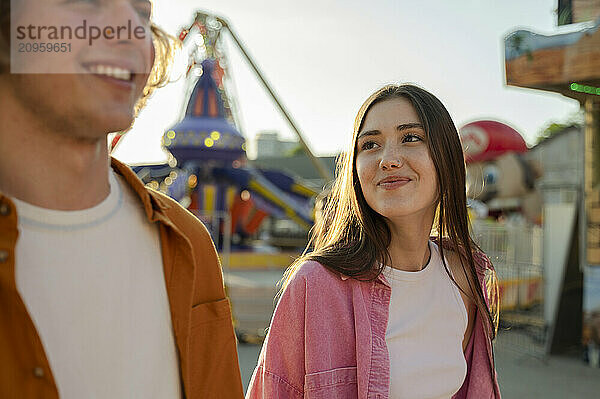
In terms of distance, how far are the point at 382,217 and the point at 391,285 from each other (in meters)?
0.23

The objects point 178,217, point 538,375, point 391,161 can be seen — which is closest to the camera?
point 178,217

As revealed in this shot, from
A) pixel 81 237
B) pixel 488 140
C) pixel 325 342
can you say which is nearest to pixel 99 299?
A: pixel 81 237

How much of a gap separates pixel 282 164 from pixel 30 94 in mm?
30698

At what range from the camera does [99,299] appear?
1.12 meters

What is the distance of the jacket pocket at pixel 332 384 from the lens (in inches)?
68.5

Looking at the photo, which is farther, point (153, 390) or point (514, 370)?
point (514, 370)

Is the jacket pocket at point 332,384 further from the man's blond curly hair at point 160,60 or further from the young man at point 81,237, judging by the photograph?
the man's blond curly hair at point 160,60

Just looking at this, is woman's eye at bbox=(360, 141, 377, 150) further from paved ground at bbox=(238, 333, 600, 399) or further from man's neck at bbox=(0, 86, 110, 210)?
paved ground at bbox=(238, 333, 600, 399)

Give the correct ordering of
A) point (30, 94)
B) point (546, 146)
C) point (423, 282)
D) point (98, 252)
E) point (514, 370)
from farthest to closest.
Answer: point (546, 146)
point (514, 370)
point (423, 282)
point (98, 252)
point (30, 94)

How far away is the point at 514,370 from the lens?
21.7ft

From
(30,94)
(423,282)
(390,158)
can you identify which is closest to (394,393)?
(423,282)

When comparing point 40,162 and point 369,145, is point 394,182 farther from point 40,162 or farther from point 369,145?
point 40,162

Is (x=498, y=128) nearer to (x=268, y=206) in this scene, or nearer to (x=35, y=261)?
(x=268, y=206)

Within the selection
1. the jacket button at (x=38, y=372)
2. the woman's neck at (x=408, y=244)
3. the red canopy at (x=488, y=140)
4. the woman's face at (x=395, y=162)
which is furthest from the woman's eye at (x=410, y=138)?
the red canopy at (x=488, y=140)
